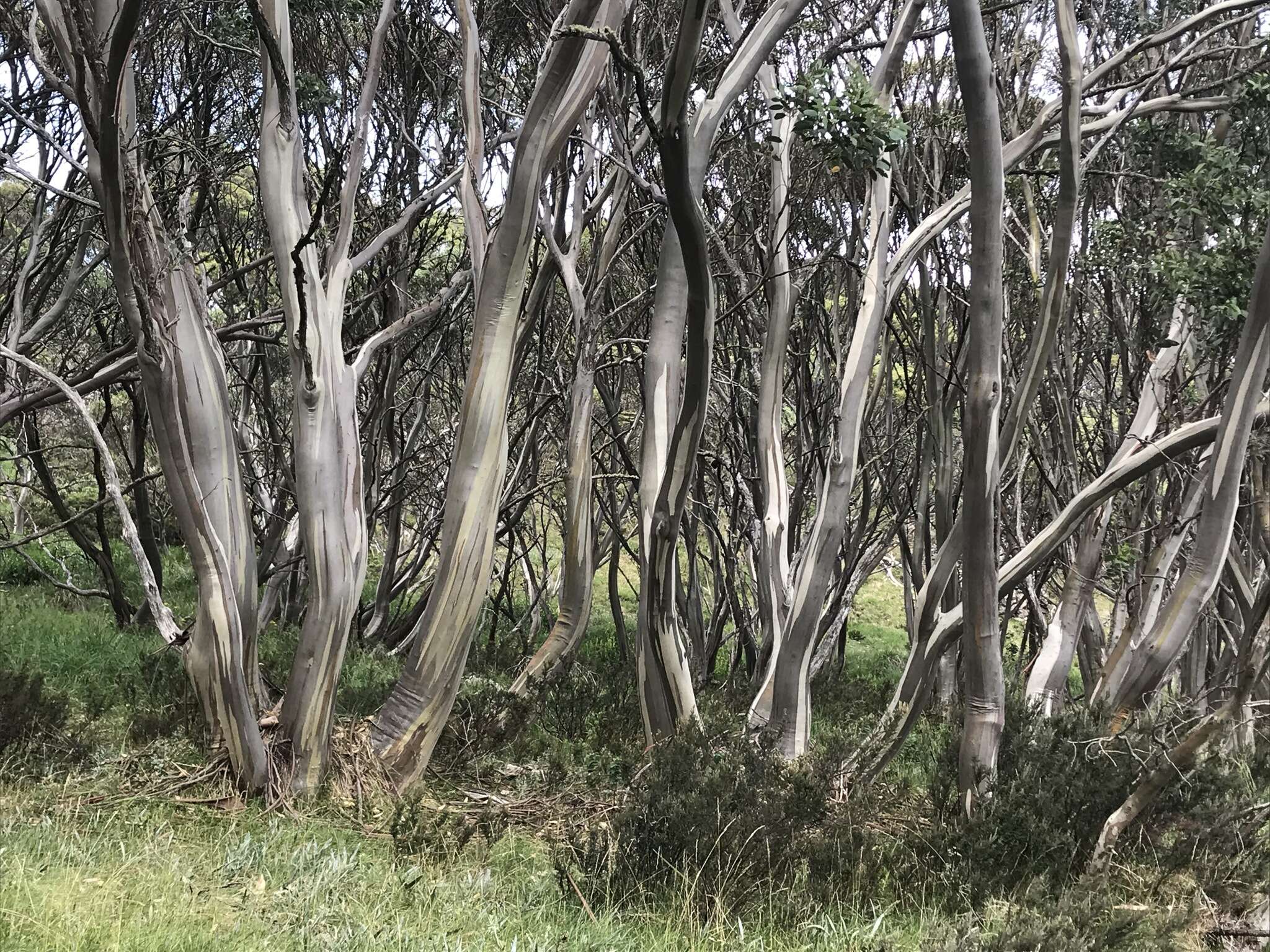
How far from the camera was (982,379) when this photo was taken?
404cm

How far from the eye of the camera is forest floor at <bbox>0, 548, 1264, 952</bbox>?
3051 mm

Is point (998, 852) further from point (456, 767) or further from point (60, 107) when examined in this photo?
point (60, 107)

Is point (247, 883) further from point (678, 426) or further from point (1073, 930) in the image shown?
point (1073, 930)

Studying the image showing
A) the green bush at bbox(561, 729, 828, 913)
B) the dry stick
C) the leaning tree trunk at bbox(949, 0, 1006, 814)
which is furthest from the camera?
the dry stick

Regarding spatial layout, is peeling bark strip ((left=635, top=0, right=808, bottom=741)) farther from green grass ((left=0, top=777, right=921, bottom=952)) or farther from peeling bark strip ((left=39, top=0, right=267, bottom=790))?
peeling bark strip ((left=39, top=0, right=267, bottom=790))

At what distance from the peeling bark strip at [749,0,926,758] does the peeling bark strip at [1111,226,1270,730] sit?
1671mm

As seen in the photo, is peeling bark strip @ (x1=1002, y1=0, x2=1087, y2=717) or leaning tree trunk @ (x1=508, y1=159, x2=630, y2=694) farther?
leaning tree trunk @ (x1=508, y1=159, x2=630, y2=694)

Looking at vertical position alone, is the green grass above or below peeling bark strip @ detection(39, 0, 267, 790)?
below

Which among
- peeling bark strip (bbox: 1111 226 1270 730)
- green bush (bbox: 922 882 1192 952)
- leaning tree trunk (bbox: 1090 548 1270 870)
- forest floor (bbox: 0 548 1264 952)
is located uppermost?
peeling bark strip (bbox: 1111 226 1270 730)

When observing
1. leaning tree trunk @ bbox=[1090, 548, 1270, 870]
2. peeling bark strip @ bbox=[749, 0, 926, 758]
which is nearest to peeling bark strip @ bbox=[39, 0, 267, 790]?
peeling bark strip @ bbox=[749, 0, 926, 758]

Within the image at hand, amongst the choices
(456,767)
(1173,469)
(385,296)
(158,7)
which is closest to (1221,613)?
(1173,469)

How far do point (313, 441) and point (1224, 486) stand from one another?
174 inches

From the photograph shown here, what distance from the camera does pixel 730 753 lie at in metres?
4.82

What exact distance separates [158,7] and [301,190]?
2.07m
